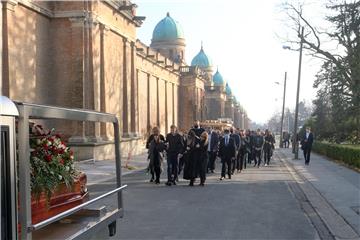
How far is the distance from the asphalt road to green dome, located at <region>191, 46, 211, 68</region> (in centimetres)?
8731

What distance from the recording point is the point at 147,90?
171 ft

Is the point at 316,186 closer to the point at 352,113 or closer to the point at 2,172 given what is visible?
the point at 2,172

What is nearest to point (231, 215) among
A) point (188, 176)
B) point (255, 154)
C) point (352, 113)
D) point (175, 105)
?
point (188, 176)

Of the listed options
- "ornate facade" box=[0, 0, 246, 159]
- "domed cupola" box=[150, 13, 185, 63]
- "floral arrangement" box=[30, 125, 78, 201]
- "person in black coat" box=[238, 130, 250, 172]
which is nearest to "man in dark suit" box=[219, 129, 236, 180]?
"person in black coat" box=[238, 130, 250, 172]

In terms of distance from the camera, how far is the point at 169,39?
257 ft

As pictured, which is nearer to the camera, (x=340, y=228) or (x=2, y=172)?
(x=2, y=172)

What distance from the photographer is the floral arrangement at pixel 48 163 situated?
4652 millimetres

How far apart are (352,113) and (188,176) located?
66.1 feet

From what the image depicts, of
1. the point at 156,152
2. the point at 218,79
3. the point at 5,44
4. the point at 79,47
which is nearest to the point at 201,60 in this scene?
the point at 218,79

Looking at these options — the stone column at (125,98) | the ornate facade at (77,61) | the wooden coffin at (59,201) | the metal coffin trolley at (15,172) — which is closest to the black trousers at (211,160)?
the ornate facade at (77,61)

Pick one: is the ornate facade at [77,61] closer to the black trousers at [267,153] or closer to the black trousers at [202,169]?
the black trousers at [202,169]

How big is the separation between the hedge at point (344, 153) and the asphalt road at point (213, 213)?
7055 mm

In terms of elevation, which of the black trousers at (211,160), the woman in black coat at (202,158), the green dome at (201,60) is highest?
the green dome at (201,60)

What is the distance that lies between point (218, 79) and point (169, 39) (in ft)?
114
